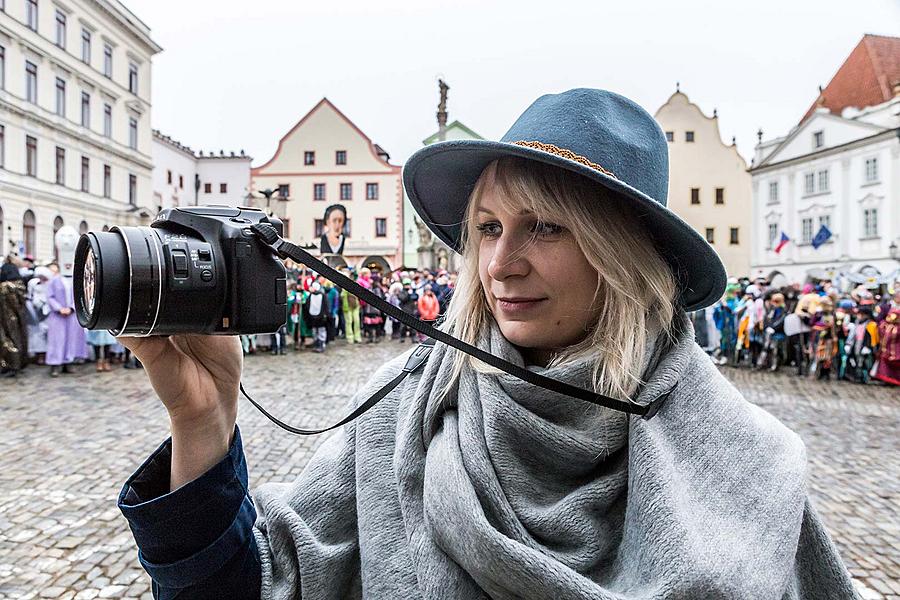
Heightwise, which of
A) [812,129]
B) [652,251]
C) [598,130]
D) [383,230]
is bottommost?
[652,251]

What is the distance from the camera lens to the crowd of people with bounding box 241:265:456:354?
16.5 m

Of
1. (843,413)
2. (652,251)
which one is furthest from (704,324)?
(652,251)

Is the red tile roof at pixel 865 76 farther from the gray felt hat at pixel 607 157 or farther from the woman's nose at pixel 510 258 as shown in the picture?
the woman's nose at pixel 510 258

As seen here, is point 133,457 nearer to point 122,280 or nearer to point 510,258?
point 122,280

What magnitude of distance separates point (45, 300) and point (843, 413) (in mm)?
12847

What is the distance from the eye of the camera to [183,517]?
4.40ft

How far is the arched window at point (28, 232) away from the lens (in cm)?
3112

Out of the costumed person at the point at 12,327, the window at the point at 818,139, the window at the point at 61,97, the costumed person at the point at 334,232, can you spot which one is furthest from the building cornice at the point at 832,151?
the window at the point at 61,97

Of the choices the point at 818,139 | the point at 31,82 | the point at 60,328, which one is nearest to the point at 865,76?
the point at 818,139

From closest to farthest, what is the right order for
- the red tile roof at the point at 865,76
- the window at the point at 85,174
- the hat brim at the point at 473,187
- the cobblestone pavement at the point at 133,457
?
the hat brim at the point at 473,187
the cobblestone pavement at the point at 133,457
the window at the point at 85,174
the red tile roof at the point at 865,76

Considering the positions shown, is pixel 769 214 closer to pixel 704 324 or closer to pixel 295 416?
pixel 704 324

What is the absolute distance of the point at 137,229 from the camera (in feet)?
4.09

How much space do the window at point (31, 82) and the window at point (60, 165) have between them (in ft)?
8.63

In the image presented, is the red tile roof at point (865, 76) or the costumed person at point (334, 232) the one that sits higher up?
the red tile roof at point (865, 76)
